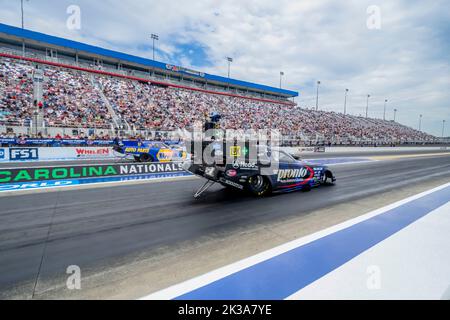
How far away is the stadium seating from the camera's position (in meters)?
21.2

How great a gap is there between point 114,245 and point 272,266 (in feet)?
7.21

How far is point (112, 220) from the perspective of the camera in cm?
443

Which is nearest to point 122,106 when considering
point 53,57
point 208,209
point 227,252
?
point 53,57

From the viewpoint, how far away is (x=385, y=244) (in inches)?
133

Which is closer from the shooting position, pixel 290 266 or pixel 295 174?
pixel 290 266

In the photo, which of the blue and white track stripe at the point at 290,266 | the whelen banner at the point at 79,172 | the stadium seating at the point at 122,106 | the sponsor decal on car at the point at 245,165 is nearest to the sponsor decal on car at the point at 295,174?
the sponsor decal on car at the point at 245,165

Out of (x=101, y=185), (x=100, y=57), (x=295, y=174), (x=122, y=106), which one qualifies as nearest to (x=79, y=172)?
(x=101, y=185)

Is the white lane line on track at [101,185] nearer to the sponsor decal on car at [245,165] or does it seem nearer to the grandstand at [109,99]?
the sponsor decal on car at [245,165]

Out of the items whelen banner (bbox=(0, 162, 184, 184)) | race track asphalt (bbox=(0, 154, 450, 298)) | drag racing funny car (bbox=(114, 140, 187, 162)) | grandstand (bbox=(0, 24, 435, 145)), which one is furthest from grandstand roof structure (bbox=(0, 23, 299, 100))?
→ race track asphalt (bbox=(0, 154, 450, 298))

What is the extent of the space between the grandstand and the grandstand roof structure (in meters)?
0.09

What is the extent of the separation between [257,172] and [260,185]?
0.43 m

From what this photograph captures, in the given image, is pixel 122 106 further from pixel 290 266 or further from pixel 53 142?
pixel 290 266

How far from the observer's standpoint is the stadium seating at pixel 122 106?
2117cm
